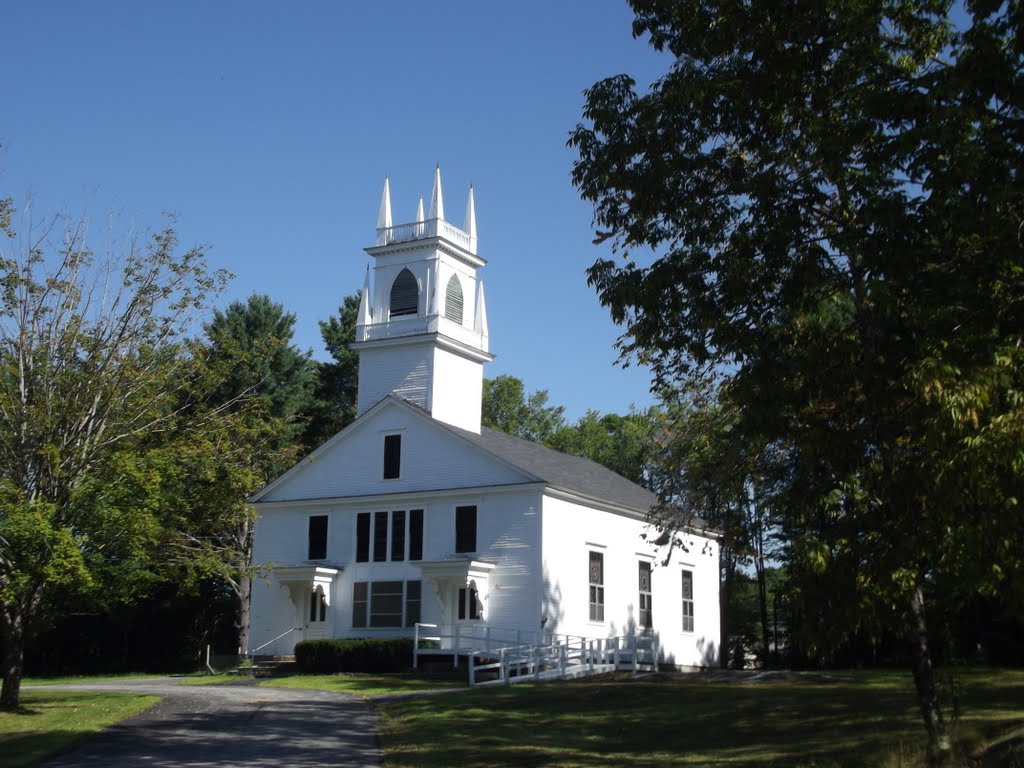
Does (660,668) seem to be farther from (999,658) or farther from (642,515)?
(999,658)

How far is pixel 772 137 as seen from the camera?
563 inches

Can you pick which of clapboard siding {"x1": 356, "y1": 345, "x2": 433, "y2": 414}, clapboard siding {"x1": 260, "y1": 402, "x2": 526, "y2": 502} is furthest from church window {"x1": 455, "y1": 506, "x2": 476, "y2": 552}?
clapboard siding {"x1": 356, "y1": 345, "x2": 433, "y2": 414}

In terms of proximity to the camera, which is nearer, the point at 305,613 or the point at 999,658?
the point at 999,658

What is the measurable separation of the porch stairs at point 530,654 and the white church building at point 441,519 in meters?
0.35

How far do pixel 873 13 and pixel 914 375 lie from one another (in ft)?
15.3

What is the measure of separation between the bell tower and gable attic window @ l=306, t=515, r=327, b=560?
3982 mm

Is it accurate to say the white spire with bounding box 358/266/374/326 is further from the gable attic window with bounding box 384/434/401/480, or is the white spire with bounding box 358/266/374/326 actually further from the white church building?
the gable attic window with bounding box 384/434/401/480

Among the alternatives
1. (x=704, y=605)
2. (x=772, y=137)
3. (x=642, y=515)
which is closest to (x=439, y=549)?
(x=642, y=515)

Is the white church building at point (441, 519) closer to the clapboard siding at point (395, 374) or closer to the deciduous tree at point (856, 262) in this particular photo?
the clapboard siding at point (395, 374)

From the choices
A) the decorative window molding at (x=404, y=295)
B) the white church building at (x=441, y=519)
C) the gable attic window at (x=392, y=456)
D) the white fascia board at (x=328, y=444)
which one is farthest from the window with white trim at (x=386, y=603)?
the decorative window molding at (x=404, y=295)

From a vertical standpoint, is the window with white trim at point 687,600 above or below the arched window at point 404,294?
below

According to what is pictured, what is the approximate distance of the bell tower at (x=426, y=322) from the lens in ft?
126

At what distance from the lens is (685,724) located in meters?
17.9

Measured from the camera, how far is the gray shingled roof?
35.3 meters
